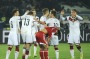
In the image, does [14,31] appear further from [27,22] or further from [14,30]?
[27,22]

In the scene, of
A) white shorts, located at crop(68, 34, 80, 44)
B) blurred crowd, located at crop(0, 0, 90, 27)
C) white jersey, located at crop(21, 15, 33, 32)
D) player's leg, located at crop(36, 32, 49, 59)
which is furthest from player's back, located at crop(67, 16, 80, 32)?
blurred crowd, located at crop(0, 0, 90, 27)

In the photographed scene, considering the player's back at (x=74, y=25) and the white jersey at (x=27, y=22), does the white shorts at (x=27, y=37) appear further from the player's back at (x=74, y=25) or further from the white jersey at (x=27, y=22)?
the player's back at (x=74, y=25)

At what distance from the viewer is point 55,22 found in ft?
55.8

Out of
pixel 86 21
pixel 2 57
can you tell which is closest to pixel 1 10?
pixel 86 21

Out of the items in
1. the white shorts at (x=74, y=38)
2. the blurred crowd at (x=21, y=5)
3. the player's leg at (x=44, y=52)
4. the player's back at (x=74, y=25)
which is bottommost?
the player's leg at (x=44, y=52)

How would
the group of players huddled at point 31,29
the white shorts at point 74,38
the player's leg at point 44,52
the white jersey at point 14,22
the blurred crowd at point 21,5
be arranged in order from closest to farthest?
the player's leg at point 44,52 → the group of players huddled at point 31,29 → the white jersey at point 14,22 → the white shorts at point 74,38 → the blurred crowd at point 21,5

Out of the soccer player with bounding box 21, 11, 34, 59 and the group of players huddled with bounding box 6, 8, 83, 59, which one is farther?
the soccer player with bounding box 21, 11, 34, 59

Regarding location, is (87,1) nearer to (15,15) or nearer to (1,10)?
(1,10)

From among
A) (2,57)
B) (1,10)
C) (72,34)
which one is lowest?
(2,57)

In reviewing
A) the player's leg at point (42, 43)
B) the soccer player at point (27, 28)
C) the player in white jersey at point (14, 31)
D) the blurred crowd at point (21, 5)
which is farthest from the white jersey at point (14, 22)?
the blurred crowd at point (21, 5)

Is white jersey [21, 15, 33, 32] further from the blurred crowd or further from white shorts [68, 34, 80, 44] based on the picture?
the blurred crowd

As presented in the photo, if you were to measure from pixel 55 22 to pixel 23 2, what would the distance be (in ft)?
83.2

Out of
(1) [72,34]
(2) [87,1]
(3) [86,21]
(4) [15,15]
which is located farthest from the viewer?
(2) [87,1]

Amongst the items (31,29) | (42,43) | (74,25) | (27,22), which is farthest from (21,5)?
(42,43)
